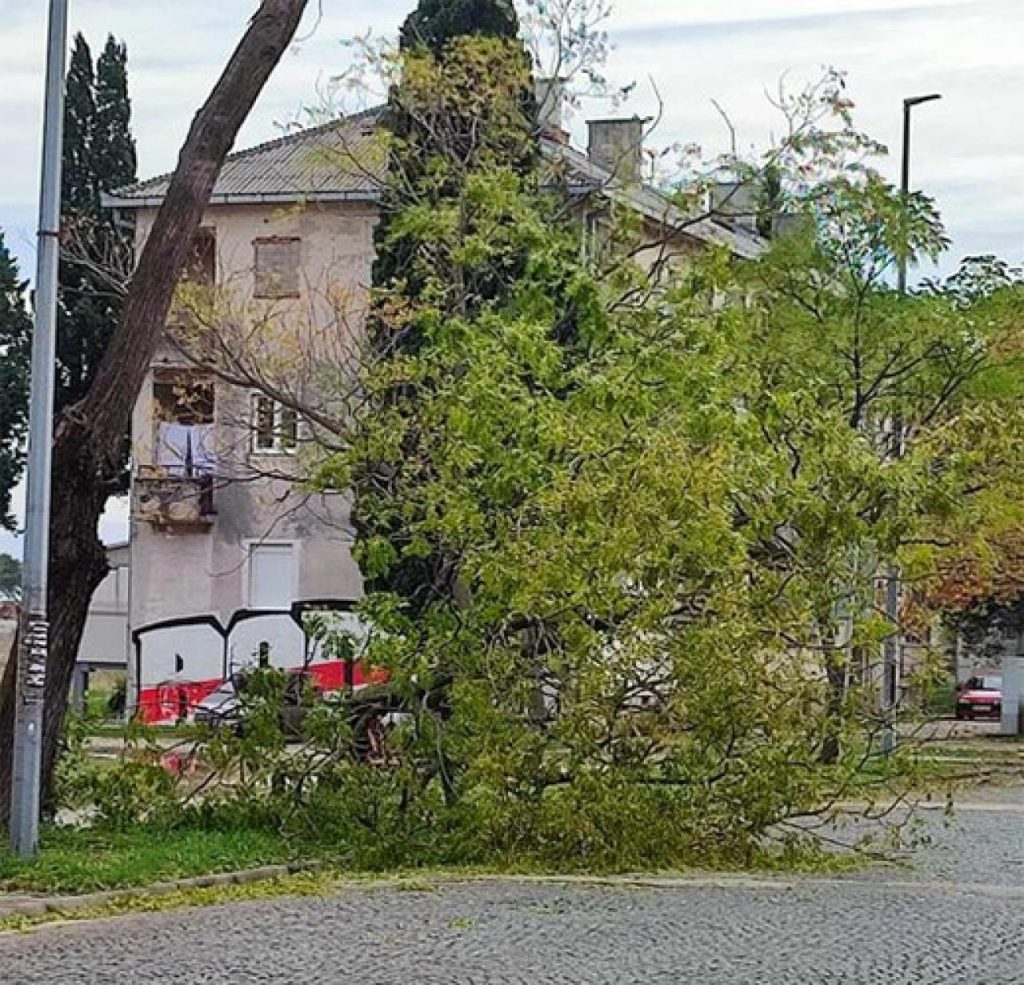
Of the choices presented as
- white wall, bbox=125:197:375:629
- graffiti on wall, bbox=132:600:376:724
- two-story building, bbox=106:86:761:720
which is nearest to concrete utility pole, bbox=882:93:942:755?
two-story building, bbox=106:86:761:720

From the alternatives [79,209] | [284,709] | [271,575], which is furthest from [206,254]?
[284,709]

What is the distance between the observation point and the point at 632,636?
19.4 m

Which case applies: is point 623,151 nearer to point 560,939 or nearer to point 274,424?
point 274,424

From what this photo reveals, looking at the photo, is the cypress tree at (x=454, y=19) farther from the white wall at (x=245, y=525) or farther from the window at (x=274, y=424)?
the window at (x=274, y=424)

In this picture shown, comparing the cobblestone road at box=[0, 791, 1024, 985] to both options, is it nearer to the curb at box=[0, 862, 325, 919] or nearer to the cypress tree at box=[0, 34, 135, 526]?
the curb at box=[0, 862, 325, 919]

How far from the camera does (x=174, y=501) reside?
149ft

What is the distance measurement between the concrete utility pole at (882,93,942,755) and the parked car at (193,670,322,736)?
5.34 m

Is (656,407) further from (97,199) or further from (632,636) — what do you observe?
(97,199)

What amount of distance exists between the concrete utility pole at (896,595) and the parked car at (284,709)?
534 cm

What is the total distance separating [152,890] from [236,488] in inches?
1215

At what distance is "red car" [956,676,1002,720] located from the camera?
62.1m

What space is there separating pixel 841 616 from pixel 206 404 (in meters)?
19.6

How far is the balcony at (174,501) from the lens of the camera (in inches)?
1668

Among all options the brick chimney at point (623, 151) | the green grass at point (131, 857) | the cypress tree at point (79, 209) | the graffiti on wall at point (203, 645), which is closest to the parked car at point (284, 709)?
the green grass at point (131, 857)
